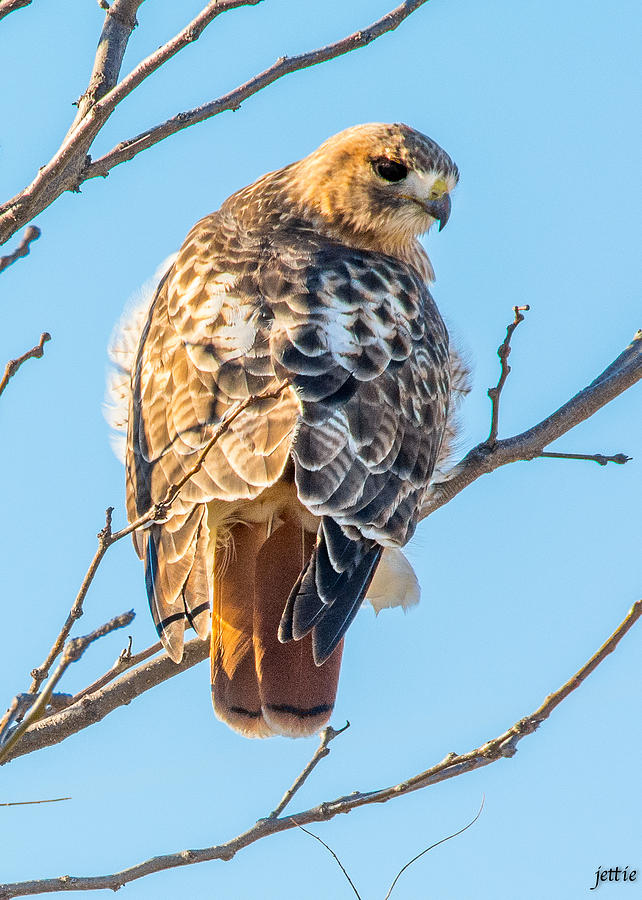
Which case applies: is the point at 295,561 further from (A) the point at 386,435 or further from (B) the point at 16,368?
(B) the point at 16,368

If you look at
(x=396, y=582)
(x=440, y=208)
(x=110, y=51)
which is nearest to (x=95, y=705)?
(x=396, y=582)

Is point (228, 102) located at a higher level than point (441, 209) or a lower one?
lower

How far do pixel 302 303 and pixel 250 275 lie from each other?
28cm

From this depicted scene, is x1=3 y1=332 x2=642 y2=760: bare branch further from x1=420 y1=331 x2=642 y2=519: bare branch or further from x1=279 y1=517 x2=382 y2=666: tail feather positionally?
x1=279 y1=517 x2=382 y2=666: tail feather

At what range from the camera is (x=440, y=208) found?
4730mm

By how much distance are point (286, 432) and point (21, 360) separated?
1.13 m

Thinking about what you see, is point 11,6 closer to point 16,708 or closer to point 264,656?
point 16,708

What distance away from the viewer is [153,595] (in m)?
3.73

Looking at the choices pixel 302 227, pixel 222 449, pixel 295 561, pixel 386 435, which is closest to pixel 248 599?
pixel 295 561

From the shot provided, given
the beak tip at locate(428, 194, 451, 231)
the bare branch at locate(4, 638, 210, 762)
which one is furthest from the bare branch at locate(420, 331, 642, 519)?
the bare branch at locate(4, 638, 210, 762)

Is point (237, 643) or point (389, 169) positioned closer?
point (237, 643)

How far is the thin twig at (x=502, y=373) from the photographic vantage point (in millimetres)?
3578

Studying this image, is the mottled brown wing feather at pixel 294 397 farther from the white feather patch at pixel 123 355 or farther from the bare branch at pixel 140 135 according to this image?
the bare branch at pixel 140 135

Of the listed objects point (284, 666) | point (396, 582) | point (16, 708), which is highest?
point (396, 582)
